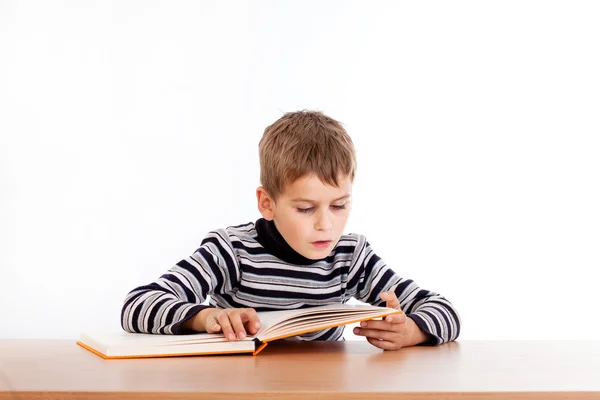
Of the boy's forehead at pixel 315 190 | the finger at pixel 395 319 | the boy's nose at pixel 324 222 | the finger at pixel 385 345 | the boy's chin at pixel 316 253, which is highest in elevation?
the boy's forehead at pixel 315 190

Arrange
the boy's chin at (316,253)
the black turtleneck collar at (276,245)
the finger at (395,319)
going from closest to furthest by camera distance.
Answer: the finger at (395,319), the boy's chin at (316,253), the black turtleneck collar at (276,245)

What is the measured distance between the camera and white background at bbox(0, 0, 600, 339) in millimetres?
3006

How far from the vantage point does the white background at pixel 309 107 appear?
3.01 m

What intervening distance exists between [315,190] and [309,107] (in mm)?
1743

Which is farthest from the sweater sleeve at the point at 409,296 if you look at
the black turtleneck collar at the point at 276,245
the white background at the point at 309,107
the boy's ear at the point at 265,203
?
the white background at the point at 309,107

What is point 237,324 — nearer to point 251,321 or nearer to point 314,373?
point 251,321

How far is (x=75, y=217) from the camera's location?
302 cm

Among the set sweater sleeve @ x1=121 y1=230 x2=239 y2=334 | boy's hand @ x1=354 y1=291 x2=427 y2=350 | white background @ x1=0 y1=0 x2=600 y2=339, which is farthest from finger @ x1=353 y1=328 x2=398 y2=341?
white background @ x1=0 y1=0 x2=600 y2=339

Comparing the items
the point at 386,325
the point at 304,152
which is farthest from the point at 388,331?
the point at 304,152

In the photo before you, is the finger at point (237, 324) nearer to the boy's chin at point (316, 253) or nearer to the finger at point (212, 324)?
the finger at point (212, 324)

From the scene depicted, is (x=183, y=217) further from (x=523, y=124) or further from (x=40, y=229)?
(x=523, y=124)

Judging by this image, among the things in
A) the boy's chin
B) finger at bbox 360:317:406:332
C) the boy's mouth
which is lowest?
finger at bbox 360:317:406:332

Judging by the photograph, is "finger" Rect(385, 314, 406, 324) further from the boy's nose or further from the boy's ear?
the boy's ear

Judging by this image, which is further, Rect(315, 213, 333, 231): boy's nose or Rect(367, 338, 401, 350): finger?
Rect(315, 213, 333, 231): boy's nose
